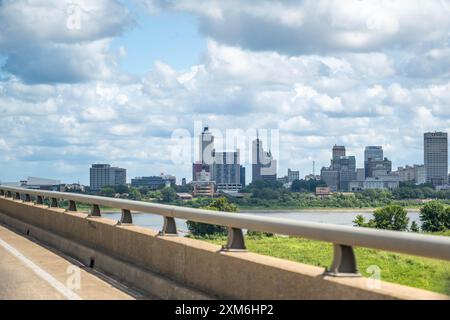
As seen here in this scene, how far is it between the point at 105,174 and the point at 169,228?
211 ft

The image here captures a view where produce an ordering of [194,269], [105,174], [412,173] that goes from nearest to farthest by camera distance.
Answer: [194,269], [105,174], [412,173]

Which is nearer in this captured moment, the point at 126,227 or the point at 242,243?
the point at 242,243

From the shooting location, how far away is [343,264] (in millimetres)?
7574

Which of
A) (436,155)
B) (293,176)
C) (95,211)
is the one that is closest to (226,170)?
(293,176)

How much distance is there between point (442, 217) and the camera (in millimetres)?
108500

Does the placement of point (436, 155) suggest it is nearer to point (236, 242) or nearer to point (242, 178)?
point (242, 178)

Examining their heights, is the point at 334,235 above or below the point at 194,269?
above

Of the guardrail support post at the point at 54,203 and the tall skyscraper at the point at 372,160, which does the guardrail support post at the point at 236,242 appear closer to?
the guardrail support post at the point at 54,203

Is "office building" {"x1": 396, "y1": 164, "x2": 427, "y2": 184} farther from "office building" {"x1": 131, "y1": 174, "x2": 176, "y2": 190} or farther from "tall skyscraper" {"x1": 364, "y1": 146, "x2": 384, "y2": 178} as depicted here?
"office building" {"x1": 131, "y1": 174, "x2": 176, "y2": 190}

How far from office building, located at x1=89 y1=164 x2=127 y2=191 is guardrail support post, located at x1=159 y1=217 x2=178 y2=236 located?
54424 mm

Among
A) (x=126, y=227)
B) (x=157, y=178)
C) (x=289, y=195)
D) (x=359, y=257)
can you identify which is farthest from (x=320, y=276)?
(x=289, y=195)

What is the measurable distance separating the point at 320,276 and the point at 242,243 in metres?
2.12
